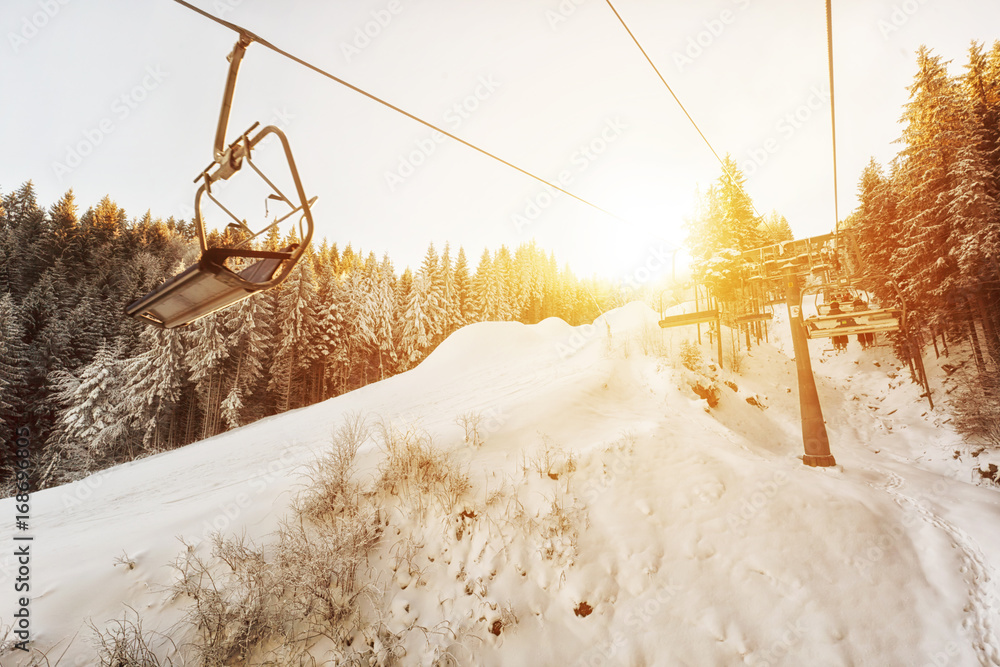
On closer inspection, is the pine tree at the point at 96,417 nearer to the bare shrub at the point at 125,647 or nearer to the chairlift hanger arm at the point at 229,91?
the bare shrub at the point at 125,647

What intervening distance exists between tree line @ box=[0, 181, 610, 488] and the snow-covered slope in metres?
17.9

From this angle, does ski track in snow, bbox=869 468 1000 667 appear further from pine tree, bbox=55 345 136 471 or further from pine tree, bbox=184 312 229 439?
pine tree, bbox=55 345 136 471

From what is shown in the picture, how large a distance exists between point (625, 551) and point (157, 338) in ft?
112

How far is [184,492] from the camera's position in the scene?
10.1 meters

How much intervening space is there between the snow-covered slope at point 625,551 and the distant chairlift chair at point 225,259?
13.3 ft

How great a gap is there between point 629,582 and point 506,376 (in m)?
12.3

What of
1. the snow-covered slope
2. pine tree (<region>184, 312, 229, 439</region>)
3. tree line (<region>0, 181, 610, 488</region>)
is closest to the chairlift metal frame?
the snow-covered slope

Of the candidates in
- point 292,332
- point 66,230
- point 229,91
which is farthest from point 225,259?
point 66,230

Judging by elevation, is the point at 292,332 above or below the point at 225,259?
above

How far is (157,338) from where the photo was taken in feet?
90.3

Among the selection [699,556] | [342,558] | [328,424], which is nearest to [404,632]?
[342,558]

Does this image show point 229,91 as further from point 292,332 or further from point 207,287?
point 292,332

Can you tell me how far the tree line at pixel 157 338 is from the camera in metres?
26.1

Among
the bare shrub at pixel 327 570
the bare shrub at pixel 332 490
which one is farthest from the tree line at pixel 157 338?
the bare shrub at pixel 327 570
